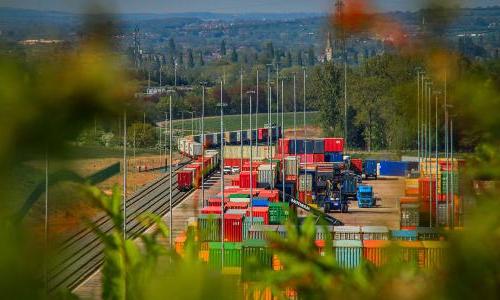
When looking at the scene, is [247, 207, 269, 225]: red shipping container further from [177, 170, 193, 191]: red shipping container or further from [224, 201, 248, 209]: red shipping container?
[177, 170, 193, 191]: red shipping container

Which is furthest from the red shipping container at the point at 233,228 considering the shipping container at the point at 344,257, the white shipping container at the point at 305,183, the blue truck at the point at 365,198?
the shipping container at the point at 344,257

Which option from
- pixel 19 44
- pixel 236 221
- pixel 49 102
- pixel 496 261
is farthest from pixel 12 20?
pixel 236 221

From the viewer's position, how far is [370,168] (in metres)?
42.6

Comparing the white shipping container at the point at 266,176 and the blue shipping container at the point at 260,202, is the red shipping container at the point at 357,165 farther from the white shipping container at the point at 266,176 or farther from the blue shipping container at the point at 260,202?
the blue shipping container at the point at 260,202

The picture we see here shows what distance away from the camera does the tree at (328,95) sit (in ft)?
180

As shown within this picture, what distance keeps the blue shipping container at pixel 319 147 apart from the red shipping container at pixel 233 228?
20.7 m

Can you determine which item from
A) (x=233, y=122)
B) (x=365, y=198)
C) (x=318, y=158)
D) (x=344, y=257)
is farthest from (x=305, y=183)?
(x=344, y=257)

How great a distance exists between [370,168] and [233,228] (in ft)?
71.6

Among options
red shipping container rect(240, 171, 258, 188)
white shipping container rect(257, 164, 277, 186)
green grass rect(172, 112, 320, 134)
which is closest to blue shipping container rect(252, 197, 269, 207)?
red shipping container rect(240, 171, 258, 188)

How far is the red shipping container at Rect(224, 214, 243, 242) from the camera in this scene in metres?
21.2

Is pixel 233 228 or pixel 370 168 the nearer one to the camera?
pixel 233 228

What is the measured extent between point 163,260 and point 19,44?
385 millimetres

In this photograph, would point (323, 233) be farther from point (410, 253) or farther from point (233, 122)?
point (233, 122)

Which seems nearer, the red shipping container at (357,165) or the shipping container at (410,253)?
the shipping container at (410,253)
